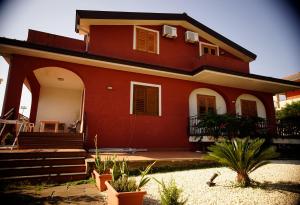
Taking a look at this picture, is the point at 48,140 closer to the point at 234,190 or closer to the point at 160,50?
the point at 234,190

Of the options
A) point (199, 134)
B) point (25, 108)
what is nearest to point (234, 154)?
point (199, 134)

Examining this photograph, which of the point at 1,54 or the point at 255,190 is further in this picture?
the point at 1,54

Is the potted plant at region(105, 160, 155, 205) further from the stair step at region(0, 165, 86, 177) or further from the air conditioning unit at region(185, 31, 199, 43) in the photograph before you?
the air conditioning unit at region(185, 31, 199, 43)

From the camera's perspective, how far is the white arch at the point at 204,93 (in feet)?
38.3

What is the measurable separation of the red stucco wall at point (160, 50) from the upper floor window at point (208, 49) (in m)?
0.41

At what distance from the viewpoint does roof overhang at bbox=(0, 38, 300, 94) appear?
7.87m

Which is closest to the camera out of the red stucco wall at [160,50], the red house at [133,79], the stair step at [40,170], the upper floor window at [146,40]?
the stair step at [40,170]

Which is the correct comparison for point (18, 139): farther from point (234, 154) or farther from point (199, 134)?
point (199, 134)

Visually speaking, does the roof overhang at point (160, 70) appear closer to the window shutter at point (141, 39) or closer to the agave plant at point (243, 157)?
the window shutter at point (141, 39)

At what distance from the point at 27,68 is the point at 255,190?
8698 mm

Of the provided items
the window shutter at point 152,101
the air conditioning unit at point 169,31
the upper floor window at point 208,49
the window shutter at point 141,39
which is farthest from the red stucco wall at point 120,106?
the upper floor window at point 208,49

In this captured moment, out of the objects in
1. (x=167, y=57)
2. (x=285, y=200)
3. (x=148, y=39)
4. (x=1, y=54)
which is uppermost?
(x=148, y=39)

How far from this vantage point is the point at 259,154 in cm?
491

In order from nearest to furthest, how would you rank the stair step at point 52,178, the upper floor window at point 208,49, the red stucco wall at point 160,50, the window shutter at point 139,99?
the stair step at point 52,178, the window shutter at point 139,99, the red stucco wall at point 160,50, the upper floor window at point 208,49
